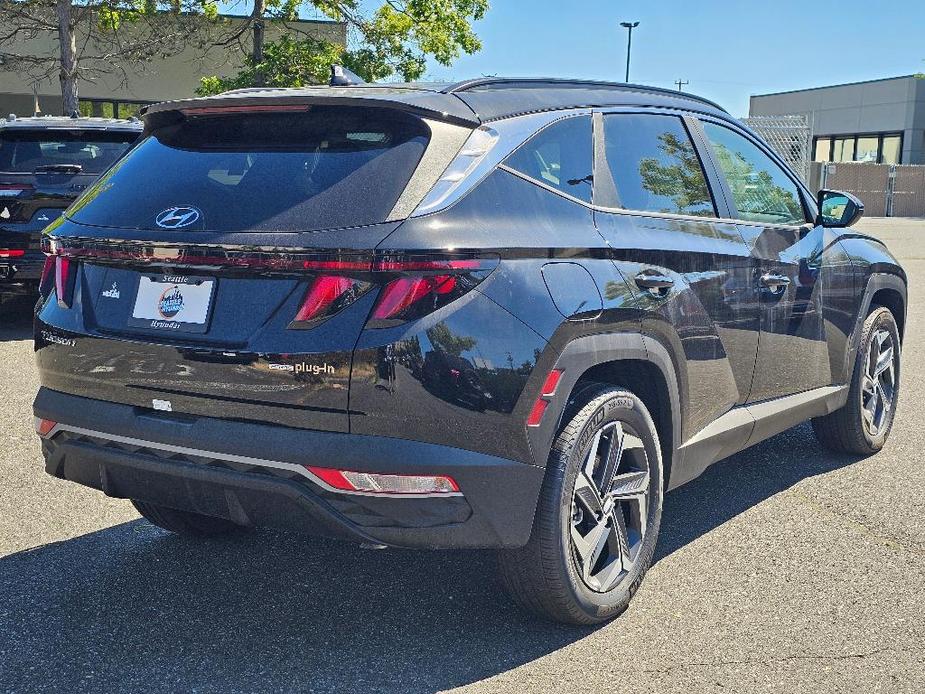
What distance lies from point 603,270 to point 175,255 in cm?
134

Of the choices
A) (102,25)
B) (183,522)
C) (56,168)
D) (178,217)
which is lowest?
(183,522)

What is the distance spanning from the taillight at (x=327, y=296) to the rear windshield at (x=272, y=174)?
161mm

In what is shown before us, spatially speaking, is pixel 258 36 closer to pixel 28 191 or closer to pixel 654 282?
pixel 28 191

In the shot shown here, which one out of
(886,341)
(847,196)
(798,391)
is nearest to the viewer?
(798,391)

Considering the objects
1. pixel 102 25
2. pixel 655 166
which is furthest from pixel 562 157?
pixel 102 25

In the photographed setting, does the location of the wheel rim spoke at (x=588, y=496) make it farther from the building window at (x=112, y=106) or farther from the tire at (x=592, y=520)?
the building window at (x=112, y=106)

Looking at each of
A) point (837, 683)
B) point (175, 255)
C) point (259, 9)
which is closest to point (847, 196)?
point (837, 683)

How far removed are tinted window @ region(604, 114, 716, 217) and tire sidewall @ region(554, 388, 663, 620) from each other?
0.73 metres

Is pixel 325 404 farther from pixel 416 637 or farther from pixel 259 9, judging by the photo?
pixel 259 9

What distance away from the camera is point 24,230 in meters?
9.27

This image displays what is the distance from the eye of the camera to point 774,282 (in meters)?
4.58

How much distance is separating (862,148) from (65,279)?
53473 mm

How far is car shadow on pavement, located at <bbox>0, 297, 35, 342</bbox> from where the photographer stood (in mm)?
9617

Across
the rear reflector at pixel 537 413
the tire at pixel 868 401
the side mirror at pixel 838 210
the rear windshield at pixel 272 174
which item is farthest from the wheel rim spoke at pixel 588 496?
the tire at pixel 868 401
